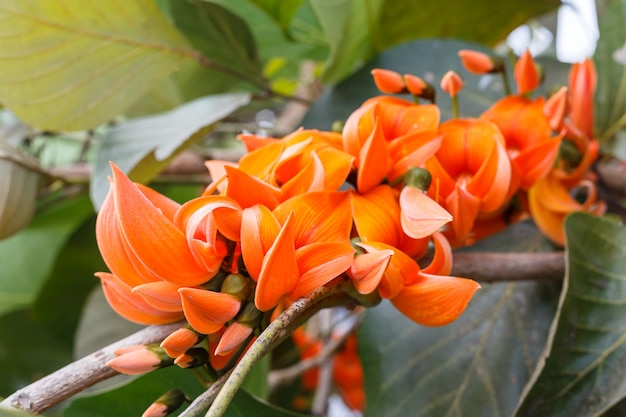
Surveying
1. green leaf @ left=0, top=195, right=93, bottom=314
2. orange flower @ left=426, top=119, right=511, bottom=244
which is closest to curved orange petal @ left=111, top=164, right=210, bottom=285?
orange flower @ left=426, top=119, right=511, bottom=244

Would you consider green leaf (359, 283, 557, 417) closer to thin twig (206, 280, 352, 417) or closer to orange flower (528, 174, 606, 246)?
orange flower (528, 174, 606, 246)

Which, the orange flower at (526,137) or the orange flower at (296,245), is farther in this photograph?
the orange flower at (526,137)

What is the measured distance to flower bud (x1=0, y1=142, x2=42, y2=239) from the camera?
18.3 inches

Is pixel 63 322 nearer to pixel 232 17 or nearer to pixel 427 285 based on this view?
pixel 232 17

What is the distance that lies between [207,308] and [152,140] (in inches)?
10.2

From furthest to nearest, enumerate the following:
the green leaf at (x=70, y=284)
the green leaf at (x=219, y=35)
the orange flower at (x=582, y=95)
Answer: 1. the green leaf at (x=70, y=284)
2. the green leaf at (x=219, y=35)
3. the orange flower at (x=582, y=95)

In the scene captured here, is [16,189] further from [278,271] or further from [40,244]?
[278,271]

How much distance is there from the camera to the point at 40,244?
669mm

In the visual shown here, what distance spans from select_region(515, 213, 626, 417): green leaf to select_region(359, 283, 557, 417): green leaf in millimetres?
56

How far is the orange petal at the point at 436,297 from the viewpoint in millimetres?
244

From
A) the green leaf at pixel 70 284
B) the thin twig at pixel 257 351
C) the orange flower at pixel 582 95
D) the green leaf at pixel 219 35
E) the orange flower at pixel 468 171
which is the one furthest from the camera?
the green leaf at pixel 70 284

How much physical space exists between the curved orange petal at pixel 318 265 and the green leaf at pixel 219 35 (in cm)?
30

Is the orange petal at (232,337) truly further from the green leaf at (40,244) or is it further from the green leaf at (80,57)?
the green leaf at (40,244)

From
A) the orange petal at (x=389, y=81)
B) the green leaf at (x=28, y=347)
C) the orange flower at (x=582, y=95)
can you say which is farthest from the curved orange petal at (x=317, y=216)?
the green leaf at (x=28, y=347)
